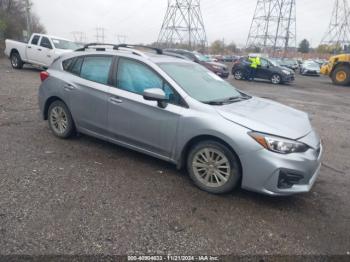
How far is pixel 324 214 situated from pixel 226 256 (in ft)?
4.75

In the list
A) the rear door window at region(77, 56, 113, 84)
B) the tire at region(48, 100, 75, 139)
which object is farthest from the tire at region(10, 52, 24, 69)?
the rear door window at region(77, 56, 113, 84)

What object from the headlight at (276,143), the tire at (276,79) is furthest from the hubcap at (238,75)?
the headlight at (276,143)

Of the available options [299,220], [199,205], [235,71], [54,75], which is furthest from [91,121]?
[235,71]

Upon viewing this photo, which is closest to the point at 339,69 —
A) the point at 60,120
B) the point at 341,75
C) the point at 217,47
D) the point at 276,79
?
the point at 341,75

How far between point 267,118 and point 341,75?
67.6 feet

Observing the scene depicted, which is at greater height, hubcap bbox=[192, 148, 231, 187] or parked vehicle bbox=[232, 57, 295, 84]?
parked vehicle bbox=[232, 57, 295, 84]

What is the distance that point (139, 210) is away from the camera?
3.17 meters

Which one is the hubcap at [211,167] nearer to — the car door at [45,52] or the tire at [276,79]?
the car door at [45,52]

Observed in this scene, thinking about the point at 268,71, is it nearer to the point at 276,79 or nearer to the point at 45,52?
the point at 276,79

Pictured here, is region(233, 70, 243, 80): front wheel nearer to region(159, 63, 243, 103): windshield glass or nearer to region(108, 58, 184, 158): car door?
region(159, 63, 243, 103): windshield glass

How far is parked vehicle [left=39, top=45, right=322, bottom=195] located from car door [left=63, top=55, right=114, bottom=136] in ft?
0.05

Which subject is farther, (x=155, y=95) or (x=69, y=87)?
(x=69, y=87)

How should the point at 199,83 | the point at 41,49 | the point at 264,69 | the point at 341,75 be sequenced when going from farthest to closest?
the point at 341,75, the point at 264,69, the point at 41,49, the point at 199,83

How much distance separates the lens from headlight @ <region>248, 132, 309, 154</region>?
10.5 feet
